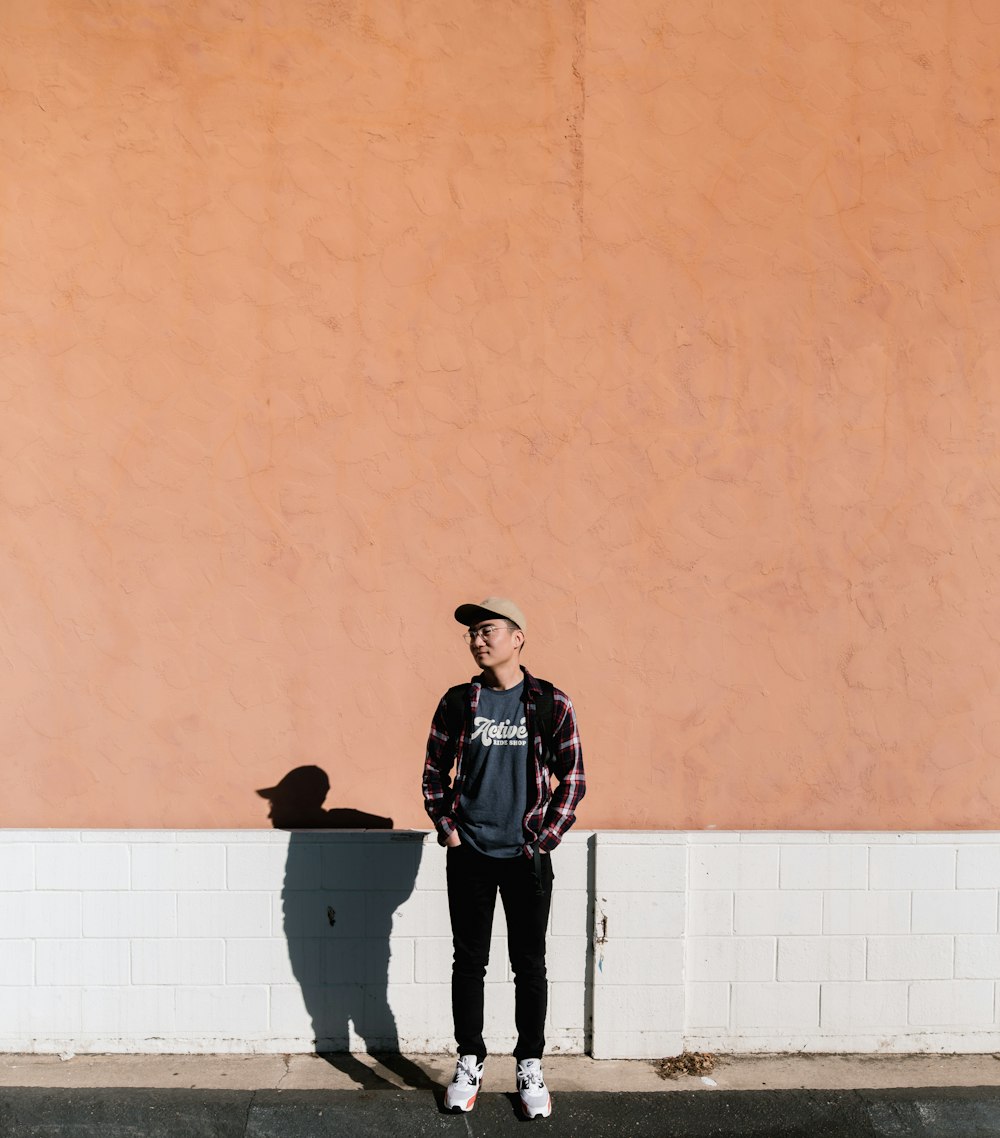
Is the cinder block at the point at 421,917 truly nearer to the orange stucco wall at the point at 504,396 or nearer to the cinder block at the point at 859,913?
the orange stucco wall at the point at 504,396

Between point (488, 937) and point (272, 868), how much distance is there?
3.49ft

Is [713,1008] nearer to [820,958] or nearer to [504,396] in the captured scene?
[820,958]

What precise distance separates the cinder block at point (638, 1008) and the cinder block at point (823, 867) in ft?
2.32

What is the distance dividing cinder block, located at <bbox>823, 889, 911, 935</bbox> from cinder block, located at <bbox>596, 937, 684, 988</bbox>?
2.31ft

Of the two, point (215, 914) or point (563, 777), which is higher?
point (563, 777)

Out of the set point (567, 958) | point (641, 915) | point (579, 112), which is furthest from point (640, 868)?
point (579, 112)

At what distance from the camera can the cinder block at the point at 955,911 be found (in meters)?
4.96

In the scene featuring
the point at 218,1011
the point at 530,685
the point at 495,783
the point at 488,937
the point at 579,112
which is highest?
the point at 579,112

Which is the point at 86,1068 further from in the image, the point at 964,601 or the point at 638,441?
the point at 964,601

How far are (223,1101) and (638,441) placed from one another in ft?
10.8

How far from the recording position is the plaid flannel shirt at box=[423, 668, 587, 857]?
431cm

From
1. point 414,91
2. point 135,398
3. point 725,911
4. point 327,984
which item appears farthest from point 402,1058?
point 414,91

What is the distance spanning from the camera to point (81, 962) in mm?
4855

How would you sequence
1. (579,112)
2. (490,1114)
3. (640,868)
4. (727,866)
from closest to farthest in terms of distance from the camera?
(490,1114), (640,868), (727,866), (579,112)
